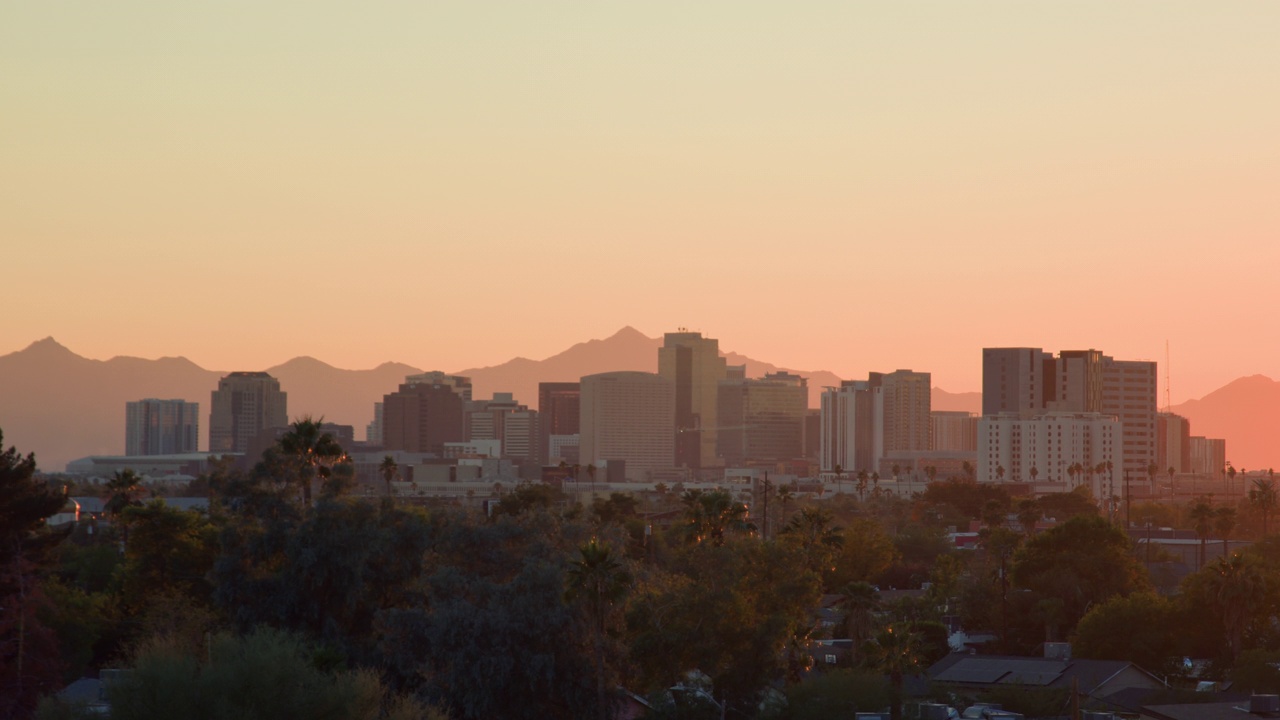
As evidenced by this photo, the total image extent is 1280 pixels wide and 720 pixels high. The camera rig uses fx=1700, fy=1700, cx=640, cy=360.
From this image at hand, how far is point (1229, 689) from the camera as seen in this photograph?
63.4m

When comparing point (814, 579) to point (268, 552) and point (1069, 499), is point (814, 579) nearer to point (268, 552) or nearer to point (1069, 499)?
point (268, 552)

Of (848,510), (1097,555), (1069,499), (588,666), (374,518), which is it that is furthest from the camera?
(848,510)

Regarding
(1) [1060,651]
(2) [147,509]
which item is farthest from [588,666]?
(2) [147,509]

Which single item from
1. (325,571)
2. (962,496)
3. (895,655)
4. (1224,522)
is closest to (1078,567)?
(1224,522)

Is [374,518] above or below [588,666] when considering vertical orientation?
above

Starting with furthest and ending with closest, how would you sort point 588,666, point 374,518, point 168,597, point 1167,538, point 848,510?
point 848,510 → point 1167,538 → point 168,597 → point 374,518 → point 588,666

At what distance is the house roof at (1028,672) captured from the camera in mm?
63125

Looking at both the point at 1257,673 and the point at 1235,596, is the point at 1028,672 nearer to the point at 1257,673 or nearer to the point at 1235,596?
the point at 1257,673

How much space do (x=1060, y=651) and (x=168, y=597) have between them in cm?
3733

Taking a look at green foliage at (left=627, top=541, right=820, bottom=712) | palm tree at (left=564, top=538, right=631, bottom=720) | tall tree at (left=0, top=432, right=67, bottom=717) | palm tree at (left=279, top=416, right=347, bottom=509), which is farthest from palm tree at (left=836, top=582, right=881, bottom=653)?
tall tree at (left=0, top=432, right=67, bottom=717)

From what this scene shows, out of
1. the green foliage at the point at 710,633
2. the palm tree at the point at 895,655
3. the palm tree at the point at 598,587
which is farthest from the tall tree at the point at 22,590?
the palm tree at the point at 895,655

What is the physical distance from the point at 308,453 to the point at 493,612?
21.4 m

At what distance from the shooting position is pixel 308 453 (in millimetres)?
72750

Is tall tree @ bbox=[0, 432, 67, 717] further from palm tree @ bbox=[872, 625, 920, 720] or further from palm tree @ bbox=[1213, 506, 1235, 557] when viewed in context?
palm tree @ bbox=[1213, 506, 1235, 557]
